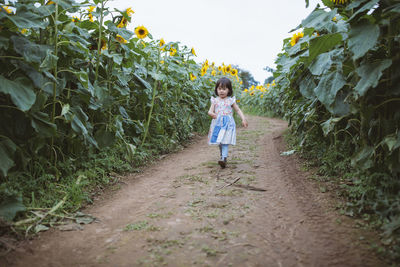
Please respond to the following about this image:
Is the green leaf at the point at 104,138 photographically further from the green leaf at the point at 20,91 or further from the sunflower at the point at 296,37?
the sunflower at the point at 296,37

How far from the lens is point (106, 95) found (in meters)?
2.98

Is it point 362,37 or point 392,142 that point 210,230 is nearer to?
point 392,142

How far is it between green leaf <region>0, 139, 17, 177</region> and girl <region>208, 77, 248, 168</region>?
236 cm

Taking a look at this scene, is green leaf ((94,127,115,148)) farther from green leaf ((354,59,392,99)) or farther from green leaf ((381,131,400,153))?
green leaf ((381,131,400,153))

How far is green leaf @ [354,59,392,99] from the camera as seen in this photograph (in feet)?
→ 6.29

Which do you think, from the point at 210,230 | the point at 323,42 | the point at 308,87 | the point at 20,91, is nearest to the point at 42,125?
the point at 20,91

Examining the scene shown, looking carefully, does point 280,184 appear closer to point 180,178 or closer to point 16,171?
point 180,178

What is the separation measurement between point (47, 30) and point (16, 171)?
1.18 metres

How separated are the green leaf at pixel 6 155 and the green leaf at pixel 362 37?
2.36m

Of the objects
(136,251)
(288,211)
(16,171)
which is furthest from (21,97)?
(288,211)

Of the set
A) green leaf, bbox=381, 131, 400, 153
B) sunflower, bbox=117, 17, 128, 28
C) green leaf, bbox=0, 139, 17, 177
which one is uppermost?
sunflower, bbox=117, 17, 128, 28

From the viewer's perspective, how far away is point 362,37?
77.3 inches

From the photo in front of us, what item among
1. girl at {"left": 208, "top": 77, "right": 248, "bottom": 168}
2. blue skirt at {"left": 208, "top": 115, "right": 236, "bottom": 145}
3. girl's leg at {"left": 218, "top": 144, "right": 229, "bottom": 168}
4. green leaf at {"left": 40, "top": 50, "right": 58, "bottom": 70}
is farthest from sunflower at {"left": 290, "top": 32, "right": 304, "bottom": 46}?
green leaf at {"left": 40, "top": 50, "right": 58, "bottom": 70}

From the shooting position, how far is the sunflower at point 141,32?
13.7 ft
